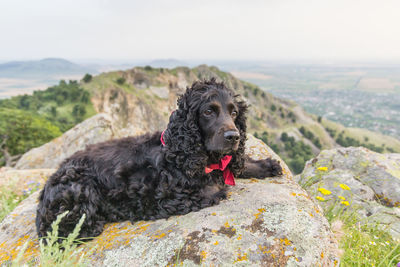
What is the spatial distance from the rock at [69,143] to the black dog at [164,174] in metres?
10.5

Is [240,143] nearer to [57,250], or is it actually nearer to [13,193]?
[57,250]

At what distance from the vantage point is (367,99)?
646ft

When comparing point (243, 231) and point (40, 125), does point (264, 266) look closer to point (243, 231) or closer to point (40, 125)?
point (243, 231)

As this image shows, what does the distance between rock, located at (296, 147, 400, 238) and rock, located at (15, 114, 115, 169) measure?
11.8m

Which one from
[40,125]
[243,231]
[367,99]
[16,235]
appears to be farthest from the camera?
[367,99]

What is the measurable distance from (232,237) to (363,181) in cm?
555

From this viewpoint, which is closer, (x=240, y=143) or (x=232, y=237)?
(x=232, y=237)

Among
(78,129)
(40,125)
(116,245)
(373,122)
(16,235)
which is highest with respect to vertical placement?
(116,245)

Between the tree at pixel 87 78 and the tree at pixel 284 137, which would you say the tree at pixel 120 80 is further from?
the tree at pixel 284 137

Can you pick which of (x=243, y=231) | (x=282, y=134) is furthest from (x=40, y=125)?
(x=282, y=134)

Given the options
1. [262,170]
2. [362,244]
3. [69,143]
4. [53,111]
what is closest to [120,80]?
[53,111]

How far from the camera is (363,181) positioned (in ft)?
21.3

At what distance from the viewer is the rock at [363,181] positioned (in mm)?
5053

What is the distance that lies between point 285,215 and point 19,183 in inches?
324
